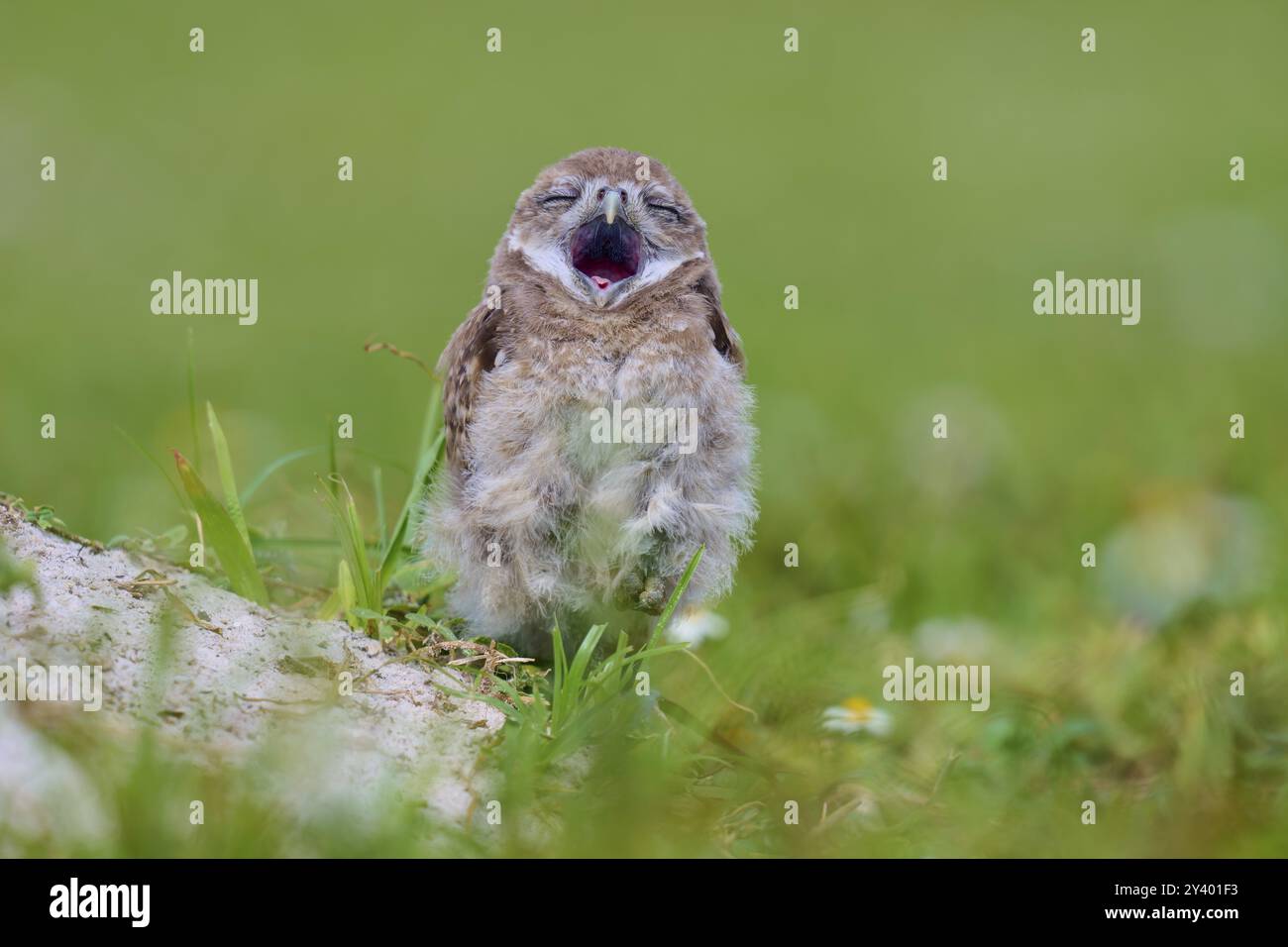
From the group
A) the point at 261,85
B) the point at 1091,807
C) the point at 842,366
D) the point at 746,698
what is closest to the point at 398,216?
the point at 261,85

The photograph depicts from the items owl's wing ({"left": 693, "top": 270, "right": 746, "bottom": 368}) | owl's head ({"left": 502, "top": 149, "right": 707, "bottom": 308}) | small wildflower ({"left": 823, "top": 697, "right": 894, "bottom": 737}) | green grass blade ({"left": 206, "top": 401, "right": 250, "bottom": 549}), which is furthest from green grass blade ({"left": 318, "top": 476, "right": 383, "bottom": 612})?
small wildflower ({"left": 823, "top": 697, "right": 894, "bottom": 737})

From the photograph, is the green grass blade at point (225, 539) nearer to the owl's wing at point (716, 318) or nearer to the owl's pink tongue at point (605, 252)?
the owl's pink tongue at point (605, 252)

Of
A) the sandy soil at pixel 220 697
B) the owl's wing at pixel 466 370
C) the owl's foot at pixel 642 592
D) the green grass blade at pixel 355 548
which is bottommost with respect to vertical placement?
the sandy soil at pixel 220 697

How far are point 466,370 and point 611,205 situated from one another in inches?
30.4

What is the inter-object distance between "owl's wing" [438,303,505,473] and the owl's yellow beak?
507 millimetres

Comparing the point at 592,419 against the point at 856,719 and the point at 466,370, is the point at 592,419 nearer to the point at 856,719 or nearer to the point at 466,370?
the point at 466,370

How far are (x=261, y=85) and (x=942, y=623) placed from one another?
11274 mm

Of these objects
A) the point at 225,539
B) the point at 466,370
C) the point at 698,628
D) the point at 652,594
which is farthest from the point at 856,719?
the point at 225,539

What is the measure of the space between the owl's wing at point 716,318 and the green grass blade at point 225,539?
1.76m

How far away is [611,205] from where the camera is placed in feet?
16.4

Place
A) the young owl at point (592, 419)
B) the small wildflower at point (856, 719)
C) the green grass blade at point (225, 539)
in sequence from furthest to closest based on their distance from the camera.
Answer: the small wildflower at point (856, 719) < the young owl at point (592, 419) < the green grass blade at point (225, 539)

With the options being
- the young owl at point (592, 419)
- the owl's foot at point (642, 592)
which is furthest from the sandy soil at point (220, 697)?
the owl's foot at point (642, 592)

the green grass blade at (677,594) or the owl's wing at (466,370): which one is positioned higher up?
the owl's wing at (466,370)

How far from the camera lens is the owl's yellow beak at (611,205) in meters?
4.98
